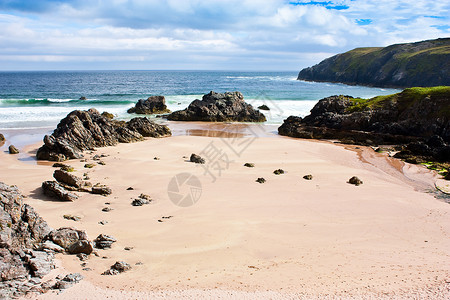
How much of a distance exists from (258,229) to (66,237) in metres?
4.61

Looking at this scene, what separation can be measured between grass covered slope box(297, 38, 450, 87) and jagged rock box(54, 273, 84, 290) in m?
87.9

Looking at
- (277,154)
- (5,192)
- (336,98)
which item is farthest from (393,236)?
(336,98)

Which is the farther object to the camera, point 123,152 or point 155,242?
point 123,152

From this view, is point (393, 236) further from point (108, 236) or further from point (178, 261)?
point (108, 236)

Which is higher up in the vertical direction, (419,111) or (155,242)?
(419,111)

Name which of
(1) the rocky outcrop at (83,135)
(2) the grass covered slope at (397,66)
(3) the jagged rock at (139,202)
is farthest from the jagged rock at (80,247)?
(2) the grass covered slope at (397,66)

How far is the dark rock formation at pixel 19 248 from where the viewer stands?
5.60 m

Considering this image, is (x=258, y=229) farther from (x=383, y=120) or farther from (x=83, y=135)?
(x=383, y=120)

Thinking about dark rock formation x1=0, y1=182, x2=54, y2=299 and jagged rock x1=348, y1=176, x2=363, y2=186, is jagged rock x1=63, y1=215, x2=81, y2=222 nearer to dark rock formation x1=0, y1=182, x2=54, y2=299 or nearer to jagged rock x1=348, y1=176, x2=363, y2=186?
dark rock formation x1=0, y1=182, x2=54, y2=299

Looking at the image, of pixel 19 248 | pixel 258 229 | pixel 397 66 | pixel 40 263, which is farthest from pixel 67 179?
pixel 397 66

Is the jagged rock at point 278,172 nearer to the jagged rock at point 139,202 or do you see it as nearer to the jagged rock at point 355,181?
the jagged rock at point 355,181

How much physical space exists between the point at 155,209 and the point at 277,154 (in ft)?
34.7

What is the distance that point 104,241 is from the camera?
769 cm

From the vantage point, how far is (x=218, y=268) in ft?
22.7
